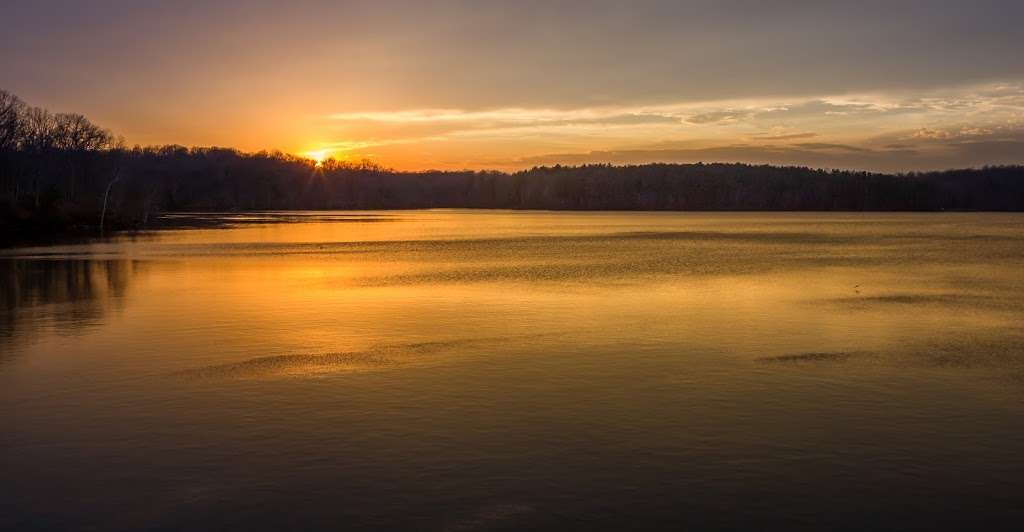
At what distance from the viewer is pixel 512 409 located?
11.0 m

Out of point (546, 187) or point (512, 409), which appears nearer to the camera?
point (512, 409)

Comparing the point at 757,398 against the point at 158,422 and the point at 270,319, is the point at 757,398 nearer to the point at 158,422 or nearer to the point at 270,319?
the point at 158,422

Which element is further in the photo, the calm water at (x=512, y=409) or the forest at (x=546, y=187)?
the forest at (x=546, y=187)

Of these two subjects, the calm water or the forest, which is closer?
the calm water

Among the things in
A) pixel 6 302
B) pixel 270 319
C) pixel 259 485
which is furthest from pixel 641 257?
pixel 259 485

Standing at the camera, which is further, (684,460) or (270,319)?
(270,319)

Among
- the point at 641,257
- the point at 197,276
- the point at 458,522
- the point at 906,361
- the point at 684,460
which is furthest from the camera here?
the point at 641,257

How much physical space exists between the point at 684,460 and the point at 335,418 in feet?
15.1

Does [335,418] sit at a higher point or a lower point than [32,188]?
lower

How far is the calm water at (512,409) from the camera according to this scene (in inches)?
Answer: 304

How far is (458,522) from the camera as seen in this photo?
725 cm

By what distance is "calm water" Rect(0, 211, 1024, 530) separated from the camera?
7715 millimetres

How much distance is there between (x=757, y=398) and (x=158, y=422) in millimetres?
8242

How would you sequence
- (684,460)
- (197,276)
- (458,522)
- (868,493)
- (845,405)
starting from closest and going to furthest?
(458,522) → (868,493) → (684,460) → (845,405) → (197,276)
